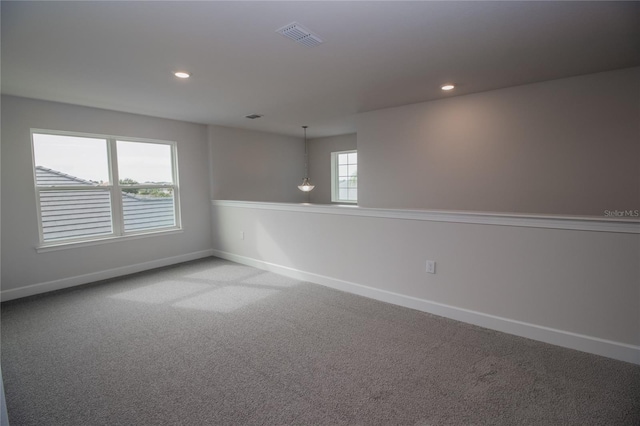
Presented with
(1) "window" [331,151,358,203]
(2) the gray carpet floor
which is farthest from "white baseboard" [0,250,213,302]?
(1) "window" [331,151,358,203]

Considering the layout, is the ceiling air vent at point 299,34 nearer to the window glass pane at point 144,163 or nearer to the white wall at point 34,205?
the white wall at point 34,205

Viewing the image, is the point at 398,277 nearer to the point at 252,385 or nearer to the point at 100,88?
the point at 252,385

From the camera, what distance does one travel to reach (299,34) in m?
2.19

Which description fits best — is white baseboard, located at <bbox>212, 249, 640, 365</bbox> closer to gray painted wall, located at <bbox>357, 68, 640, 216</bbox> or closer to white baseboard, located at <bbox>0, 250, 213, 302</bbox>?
gray painted wall, located at <bbox>357, 68, 640, 216</bbox>

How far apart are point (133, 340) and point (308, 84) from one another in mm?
2952

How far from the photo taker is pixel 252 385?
6.94 feet

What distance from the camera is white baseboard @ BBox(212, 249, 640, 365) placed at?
2.33 meters

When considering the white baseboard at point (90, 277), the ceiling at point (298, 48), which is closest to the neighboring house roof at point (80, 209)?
the white baseboard at point (90, 277)

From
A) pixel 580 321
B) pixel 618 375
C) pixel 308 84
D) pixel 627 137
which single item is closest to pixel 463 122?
pixel 627 137

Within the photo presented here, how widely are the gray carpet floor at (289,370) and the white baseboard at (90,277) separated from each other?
384 mm

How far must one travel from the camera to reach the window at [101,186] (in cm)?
393

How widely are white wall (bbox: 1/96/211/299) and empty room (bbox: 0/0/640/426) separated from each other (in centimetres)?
3

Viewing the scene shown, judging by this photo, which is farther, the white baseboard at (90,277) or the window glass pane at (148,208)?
the window glass pane at (148,208)

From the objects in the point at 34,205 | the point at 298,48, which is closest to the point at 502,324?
the point at 298,48
